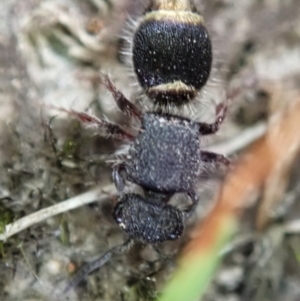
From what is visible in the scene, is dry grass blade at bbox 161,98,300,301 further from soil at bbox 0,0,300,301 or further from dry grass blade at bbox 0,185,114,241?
dry grass blade at bbox 0,185,114,241

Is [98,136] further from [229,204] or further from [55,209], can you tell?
[229,204]

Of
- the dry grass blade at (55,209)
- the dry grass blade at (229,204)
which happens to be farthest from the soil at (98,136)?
the dry grass blade at (229,204)

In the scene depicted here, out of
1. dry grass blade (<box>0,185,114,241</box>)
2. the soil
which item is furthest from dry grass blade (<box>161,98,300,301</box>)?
dry grass blade (<box>0,185,114,241</box>)

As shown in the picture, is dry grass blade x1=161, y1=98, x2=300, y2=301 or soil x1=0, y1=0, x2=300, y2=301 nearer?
dry grass blade x1=161, y1=98, x2=300, y2=301

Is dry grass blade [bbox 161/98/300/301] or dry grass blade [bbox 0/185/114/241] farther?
dry grass blade [bbox 0/185/114/241]

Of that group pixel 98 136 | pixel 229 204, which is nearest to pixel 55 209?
pixel 98 136

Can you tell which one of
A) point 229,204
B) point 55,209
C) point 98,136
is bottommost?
point 55,209

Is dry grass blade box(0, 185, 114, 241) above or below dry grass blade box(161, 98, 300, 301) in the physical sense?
below

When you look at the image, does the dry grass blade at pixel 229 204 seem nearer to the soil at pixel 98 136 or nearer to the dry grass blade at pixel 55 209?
the soil at pixel 98 136

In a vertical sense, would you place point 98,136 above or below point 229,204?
below

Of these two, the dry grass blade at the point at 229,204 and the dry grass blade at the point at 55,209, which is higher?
the dry grass blade at the point at 229,204

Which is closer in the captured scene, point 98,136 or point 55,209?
point 55,209

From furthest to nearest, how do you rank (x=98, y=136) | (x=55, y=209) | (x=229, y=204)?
(x=98, y=136) < (x=55, y=209) < (x=229, y=204)
